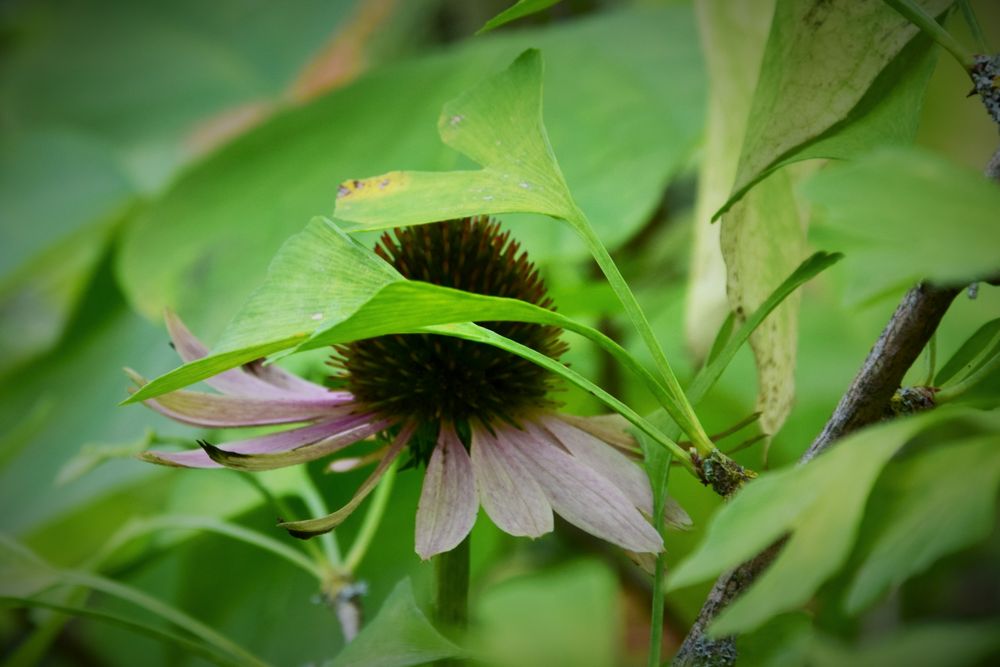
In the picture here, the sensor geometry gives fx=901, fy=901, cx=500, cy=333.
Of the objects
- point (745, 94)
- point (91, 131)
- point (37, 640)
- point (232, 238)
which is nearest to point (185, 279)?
point (232, 238)

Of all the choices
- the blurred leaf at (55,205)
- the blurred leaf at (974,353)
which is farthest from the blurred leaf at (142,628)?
the blurred leaf at (55,205)

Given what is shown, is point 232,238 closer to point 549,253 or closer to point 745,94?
point 549,253

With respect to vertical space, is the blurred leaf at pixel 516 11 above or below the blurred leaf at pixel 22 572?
above

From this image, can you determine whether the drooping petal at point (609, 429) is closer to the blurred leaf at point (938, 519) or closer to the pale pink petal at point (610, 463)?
the pale pink petal at point (610, 463)

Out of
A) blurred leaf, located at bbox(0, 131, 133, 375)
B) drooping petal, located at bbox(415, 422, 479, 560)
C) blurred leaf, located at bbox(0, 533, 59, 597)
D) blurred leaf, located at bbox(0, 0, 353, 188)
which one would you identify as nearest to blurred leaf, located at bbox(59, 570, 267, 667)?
blurred leaf, located at bbox(0, 533, 59, 597)

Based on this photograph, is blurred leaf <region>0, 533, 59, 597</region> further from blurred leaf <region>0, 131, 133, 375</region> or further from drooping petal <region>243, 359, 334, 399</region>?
blurred leaf <region>0, 131, 133, 375</region>

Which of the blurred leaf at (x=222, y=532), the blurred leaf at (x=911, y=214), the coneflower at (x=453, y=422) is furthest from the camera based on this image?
the blurred leaf at (x=222, y=532)
